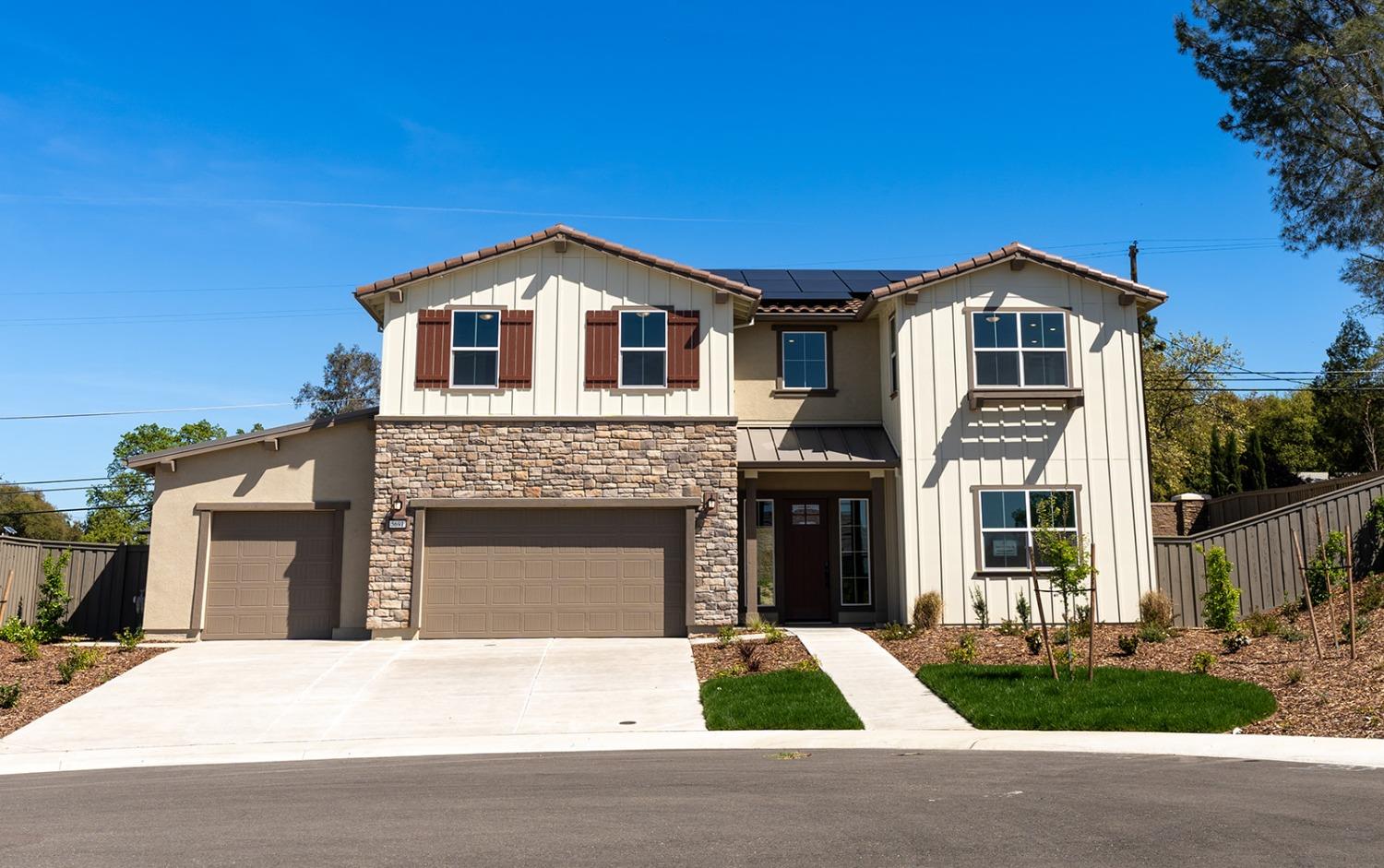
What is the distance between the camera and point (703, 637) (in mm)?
18062

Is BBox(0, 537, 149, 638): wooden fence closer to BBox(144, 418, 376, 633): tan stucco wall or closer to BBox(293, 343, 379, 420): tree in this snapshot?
BBox(144, 418, 376, 633): tan stucco wall

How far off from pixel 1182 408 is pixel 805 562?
3012 cm

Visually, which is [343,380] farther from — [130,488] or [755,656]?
[755,656]

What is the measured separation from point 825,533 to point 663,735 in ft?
30.0

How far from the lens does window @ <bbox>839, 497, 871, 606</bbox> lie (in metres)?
19.9

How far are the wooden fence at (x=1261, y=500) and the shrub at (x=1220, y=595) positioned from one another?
Answer: 2533mm

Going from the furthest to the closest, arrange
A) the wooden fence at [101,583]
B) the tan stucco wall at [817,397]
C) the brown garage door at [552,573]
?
the tan stucco wall at [817,397] → the wooden fence at [101,583] → the brown garage door at [552,573]

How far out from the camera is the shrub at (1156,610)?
17.1 meters

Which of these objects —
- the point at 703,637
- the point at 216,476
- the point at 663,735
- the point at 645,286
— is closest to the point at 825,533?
the point at 703,637

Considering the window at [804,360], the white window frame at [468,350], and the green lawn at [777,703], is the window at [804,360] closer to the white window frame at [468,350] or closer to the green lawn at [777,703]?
the white window frame at [468,350]

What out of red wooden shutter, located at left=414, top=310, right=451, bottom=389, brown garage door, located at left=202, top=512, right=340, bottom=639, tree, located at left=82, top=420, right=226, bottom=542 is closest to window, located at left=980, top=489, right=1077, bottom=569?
red wooden shutter, located at left=414, top=310, right=451, bottom=389

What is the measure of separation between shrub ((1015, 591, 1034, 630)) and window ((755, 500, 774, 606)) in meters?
4.47

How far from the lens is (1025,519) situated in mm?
18547

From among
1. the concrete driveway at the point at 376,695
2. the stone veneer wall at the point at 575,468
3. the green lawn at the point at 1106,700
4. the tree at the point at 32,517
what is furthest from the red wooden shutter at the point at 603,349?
the tree at the point at 32,517
